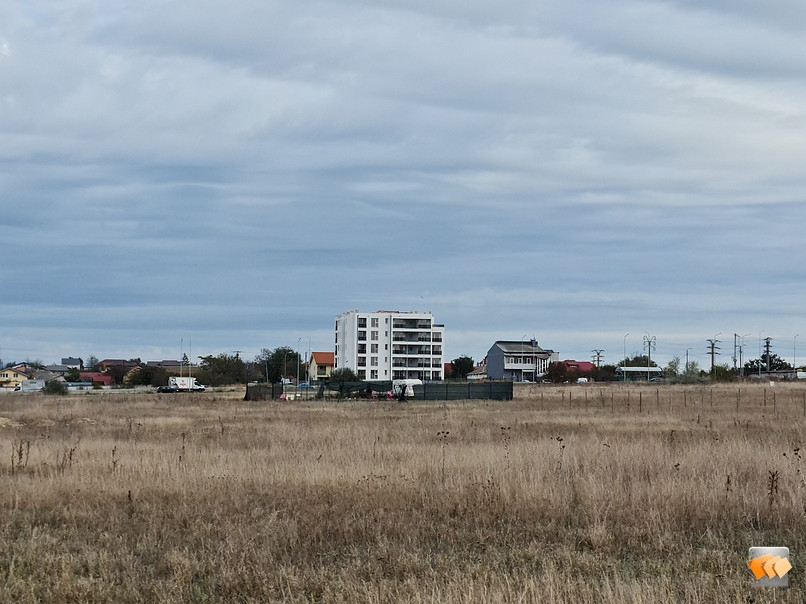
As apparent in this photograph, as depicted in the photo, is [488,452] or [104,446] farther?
[104,446]

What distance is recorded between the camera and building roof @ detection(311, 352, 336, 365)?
188438 mm

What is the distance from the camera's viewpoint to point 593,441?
22.2 meters

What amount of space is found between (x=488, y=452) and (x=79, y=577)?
11258 mm

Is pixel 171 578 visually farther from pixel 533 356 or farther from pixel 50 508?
pixel 533 356

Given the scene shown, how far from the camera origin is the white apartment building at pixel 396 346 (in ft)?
521

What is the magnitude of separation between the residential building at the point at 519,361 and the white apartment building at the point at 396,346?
84.2 feet

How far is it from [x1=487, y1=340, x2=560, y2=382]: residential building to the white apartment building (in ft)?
84.2

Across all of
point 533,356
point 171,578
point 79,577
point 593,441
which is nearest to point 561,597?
point 171,578

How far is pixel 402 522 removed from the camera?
1144cm

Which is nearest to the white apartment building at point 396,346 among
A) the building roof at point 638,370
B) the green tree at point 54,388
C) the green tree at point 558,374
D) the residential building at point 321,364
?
the green tree at point 558,374

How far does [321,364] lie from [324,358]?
234 centimetres

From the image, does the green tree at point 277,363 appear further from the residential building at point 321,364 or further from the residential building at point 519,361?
the residential building at point 519,361

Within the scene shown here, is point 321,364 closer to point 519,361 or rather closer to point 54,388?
point 519,361

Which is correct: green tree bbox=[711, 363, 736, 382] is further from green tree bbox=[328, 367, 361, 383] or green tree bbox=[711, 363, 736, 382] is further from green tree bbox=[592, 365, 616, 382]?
green tree bbox=[328, 367, 361, 383]
